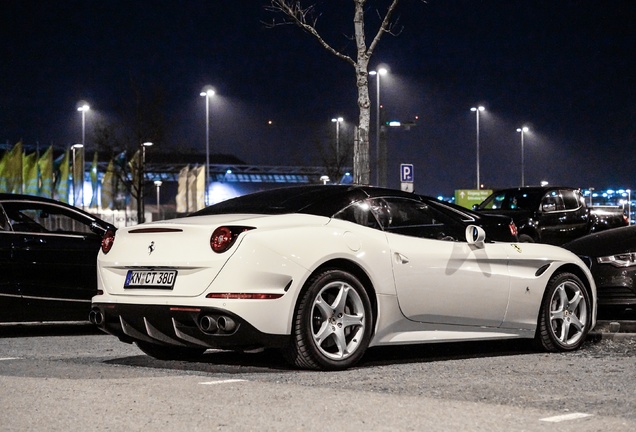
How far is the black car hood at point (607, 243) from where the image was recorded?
36.3 feet

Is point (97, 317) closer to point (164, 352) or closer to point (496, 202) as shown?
point (164, 352)

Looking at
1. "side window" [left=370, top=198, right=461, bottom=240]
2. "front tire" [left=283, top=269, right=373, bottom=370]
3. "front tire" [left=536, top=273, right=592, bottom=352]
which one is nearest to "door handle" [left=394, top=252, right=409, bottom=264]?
"side window" [left=370, top=198, right=461, bottom=240]

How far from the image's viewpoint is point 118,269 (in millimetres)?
8188

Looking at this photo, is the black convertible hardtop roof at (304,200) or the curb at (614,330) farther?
the curb at (614,330)

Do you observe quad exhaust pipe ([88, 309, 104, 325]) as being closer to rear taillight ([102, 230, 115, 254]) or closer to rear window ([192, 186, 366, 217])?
rear taillight ([102, 230, 115, 254])

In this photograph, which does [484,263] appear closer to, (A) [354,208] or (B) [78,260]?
(A) [354,208]

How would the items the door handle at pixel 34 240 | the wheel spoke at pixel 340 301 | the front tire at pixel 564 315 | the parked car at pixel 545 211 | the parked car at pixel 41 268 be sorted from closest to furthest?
the wheel spoke at pixel 340 301 < the front tire at pixel 564 315 < the parked car at pixel 41 268 < the door handle at pixel 34 240 < the parked car at pixel 545 211

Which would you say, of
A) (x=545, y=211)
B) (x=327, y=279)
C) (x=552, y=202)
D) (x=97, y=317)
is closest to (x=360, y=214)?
(x=327, y=279)

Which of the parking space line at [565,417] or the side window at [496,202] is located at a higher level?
the side window at [496,202]

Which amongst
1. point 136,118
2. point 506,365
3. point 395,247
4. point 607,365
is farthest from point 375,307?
point 136,118

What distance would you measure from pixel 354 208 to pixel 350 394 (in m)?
2.06

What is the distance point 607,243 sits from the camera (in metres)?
11.3

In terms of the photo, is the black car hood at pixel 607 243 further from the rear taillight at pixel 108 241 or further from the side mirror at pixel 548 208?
the side mirror at pixel 548 208

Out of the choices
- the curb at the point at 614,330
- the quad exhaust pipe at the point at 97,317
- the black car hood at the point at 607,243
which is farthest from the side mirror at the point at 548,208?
the quad exhaust pipe at the point at 97,317
